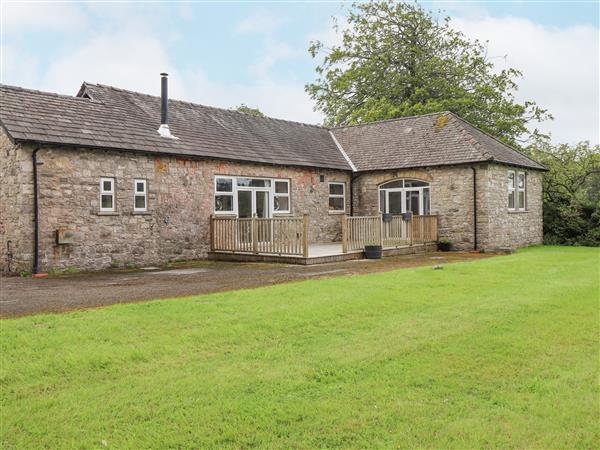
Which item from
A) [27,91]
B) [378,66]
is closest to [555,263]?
[27,91]

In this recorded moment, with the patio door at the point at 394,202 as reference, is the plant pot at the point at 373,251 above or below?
below

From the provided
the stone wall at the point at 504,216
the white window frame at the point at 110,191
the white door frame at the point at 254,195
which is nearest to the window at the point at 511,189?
the stone wall at the point at 504,216

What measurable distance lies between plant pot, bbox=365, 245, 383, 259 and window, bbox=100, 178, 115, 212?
786 cm

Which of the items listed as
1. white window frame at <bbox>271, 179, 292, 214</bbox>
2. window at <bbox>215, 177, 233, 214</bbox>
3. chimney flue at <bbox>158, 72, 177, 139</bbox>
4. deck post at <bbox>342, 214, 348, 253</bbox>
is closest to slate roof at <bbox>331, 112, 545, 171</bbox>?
white window frame at <bbox>271, 179, 292, 214</bbox>

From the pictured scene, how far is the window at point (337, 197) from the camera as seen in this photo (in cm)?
2405

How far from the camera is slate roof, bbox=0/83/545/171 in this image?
15.8 m

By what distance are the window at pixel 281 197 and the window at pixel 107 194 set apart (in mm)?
6645

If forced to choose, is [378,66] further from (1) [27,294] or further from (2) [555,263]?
(1) [27,294]

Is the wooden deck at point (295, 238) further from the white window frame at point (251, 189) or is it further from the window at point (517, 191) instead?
the window at point (517, 191)

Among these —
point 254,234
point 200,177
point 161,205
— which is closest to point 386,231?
point 254,234

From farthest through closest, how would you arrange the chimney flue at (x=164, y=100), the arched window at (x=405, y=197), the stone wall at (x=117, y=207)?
the arched window at (x=405, y=197) < the chimney flue at (x=164, y=100) < the stone wall at (x=117, y=207)

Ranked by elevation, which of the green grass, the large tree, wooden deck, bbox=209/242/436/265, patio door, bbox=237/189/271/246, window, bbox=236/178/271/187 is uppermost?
the large tree

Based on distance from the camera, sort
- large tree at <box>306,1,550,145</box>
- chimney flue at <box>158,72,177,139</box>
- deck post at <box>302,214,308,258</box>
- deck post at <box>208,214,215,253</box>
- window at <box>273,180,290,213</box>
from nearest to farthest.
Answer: deck post at <box>302,214,308,258</box>, chimney flue at <box>158,72,177,139</box>, deck post at <box>208,214,215,253</box>, window at <box>273,180,290,213</box>, large tree at <box>306,1,550,145</box>

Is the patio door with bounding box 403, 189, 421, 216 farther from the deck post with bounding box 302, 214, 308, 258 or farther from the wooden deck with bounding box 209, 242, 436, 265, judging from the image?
the deck post with bounding box 302, 214, 308, 258
